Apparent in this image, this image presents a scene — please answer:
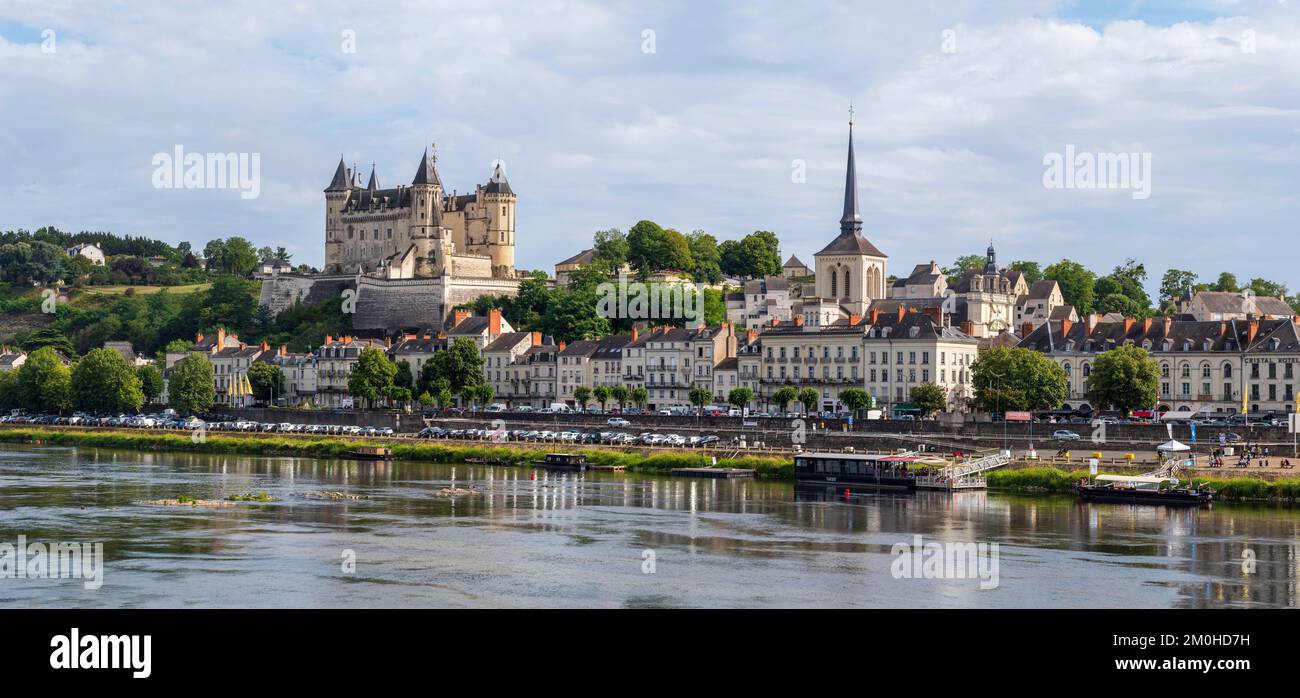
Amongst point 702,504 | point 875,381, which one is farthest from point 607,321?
point 702,504

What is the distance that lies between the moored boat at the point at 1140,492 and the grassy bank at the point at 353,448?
10.7 metres

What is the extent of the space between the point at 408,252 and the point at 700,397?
45718mm

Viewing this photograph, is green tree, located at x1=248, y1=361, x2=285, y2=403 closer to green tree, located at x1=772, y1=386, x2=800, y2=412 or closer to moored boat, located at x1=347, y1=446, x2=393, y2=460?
moored boat, located at x1=347, y1=446, x2=393, y2=460

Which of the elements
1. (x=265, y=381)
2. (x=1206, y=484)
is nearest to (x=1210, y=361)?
(x=1206, y=484)

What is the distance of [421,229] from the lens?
380 feet

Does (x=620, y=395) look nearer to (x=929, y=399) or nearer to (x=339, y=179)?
(x=929, y=399)

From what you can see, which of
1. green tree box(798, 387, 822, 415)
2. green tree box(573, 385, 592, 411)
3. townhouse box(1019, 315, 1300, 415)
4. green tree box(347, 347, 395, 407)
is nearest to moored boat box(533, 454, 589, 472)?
green tree box(798, 387, 822, 415)

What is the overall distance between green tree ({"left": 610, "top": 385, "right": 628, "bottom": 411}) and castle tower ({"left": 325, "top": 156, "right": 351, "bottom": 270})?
51.7 meters

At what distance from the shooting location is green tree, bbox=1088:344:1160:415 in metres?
60.7

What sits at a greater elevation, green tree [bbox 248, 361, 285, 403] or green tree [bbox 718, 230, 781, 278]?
green tree [bbox 718, 230, 781, 278]
